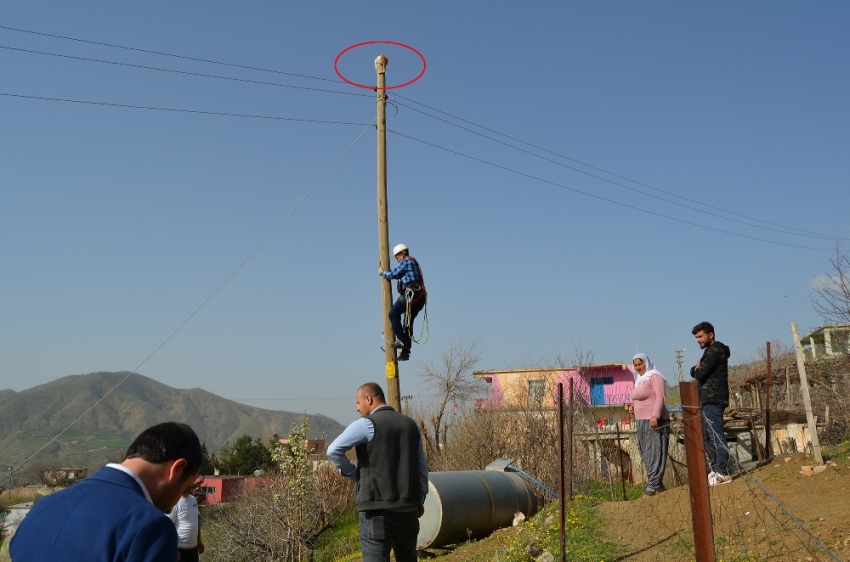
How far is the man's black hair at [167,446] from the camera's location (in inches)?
110

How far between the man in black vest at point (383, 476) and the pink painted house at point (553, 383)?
14232 millimetres

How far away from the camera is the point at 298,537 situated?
20969 mm

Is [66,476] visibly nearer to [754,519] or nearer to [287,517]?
[287,517]

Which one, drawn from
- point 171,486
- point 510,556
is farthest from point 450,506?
point 171,486

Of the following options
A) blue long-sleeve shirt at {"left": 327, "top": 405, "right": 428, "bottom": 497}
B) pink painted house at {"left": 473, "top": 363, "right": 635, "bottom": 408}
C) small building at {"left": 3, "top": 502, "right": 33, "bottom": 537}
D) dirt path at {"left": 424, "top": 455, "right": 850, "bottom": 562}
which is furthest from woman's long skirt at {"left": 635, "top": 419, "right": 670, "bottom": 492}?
small building at {"left": 3, "top": 502, "right": 33, "bottom": 537}

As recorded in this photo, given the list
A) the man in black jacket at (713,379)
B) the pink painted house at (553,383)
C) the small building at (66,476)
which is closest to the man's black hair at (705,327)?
the man in black jacket at (713,379)

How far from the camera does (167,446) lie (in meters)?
2.82

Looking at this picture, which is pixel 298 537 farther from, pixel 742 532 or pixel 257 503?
pixel 742 532

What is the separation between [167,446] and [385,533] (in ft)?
11.5

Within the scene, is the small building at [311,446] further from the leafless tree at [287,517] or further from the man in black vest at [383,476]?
the man in black vest at [383,476]

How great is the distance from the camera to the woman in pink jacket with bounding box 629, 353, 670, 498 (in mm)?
10227

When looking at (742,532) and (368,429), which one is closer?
(368,429)

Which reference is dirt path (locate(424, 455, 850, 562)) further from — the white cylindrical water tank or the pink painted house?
the pink painted house

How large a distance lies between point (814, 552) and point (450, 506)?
5.90 metres
